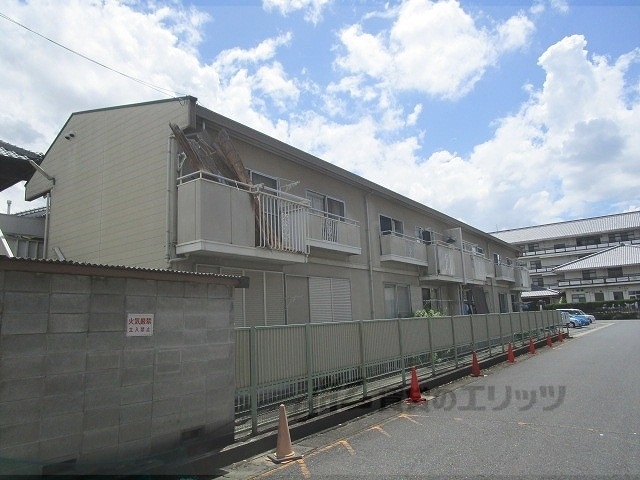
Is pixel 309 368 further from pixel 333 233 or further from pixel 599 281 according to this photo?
pixel 599 281

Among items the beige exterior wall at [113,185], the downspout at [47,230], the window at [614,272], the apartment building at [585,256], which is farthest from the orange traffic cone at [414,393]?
the window at [614,272]

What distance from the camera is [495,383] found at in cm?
1146

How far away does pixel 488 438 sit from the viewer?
659 centimetres

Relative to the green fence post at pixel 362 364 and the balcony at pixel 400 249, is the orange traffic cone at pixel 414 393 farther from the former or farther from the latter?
the balcony at pixel 400 249

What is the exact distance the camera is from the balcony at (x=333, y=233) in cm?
1275

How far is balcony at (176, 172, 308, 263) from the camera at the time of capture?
30.5ft

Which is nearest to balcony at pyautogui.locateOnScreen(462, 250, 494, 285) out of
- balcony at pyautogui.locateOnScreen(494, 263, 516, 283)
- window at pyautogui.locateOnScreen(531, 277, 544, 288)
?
balcony at pyautogui.locateOnScreen(494, 263, 516, 283)

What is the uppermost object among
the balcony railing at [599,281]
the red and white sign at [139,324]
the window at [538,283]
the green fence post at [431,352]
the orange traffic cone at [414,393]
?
the window at [538,283]

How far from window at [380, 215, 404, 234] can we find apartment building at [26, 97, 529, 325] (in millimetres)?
593

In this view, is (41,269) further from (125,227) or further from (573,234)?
(573,234)

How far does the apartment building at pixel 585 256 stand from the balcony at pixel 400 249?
41647 millimetres

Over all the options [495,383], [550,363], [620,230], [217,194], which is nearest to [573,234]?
[620,230]

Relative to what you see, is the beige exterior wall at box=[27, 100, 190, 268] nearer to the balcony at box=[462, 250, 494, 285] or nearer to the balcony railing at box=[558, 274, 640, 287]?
the balcony at box=[462, 250, 494, 285]

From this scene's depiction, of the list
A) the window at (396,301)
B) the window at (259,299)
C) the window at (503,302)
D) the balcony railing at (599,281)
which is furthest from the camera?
the balcony railing at (599,281)
